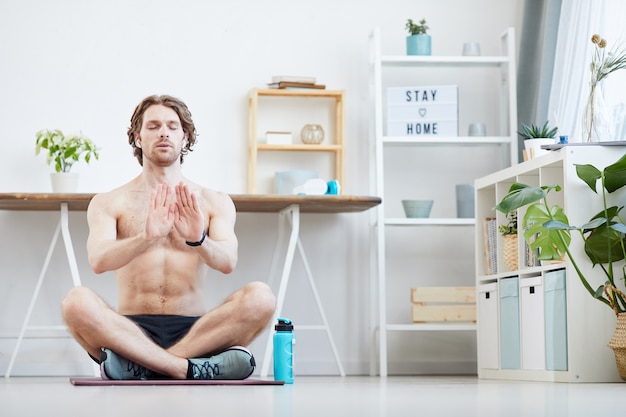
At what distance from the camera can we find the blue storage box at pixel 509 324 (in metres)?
4.30

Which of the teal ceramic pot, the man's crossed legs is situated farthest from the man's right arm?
the teal ceramic pot

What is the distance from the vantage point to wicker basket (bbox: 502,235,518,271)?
14.4ft

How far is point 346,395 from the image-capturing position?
276cm

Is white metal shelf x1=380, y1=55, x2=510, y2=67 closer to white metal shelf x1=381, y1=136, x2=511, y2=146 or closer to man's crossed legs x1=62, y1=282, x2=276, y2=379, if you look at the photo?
white metal shelf x1=381, y1=136, x2=511, y2=146

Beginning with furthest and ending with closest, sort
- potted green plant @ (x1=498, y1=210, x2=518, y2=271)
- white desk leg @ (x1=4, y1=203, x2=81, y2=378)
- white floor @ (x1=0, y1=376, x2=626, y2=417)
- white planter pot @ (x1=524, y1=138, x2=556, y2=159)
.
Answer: white desk leg @ (x1=4, y1=203, x2=81, y2=378)
white planter pot @ (x1=524, y1=138, x2=556, y2=159)
potted green plant @ (x1=498, y1=210, x2=518, y2=271)
white floor @ (x1=0, y1=376, x2=626, y2=417)

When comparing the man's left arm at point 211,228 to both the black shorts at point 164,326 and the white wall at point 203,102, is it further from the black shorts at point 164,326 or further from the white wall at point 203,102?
the white wall at point 203,102

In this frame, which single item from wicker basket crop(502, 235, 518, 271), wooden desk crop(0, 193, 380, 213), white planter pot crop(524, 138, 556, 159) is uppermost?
white planter pot crop(524, 138, 556, 159)

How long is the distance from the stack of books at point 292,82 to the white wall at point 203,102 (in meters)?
0.22

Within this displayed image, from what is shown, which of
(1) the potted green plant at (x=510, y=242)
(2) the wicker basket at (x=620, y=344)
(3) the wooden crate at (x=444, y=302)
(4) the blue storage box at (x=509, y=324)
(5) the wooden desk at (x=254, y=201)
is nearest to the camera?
(2) the wicker basket at (x=620, y=344)

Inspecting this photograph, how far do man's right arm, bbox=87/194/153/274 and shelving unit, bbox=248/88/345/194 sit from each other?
1.65 m

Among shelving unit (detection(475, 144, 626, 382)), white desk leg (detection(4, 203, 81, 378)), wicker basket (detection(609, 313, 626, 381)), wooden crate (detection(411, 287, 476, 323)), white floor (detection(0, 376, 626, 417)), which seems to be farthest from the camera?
wooden crate (detection(411, 287, 476, 323))

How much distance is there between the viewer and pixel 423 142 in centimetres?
540

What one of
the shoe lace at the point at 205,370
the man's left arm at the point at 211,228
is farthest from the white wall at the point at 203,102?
the shoe lace at the point at 205,370

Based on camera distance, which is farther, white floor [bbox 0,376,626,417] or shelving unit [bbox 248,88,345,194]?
shelving unit [bbox 248,88,345,194]
